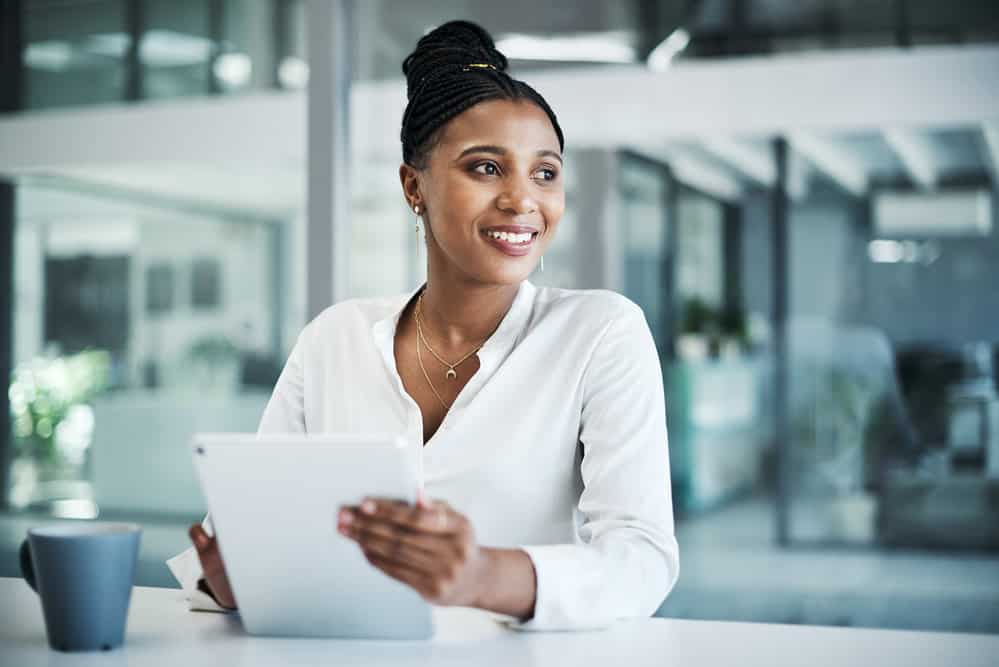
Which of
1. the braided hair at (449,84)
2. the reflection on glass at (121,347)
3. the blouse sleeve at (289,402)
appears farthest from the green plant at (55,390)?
the braided hair at (449,84)

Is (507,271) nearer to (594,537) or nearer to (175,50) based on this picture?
(594,537)

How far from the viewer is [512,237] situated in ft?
5.04

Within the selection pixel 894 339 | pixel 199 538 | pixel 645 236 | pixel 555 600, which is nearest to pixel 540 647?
pixel 555 600

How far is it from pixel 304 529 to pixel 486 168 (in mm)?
682

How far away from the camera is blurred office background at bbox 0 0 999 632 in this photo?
3716 mm

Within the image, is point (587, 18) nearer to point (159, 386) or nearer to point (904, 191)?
point (904, 191)

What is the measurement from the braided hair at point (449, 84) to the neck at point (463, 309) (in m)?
0.19

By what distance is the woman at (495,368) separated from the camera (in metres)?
1.36

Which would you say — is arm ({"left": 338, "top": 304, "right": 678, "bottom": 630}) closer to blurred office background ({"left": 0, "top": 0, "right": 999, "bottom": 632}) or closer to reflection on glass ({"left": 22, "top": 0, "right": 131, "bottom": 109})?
blurred office background ({"left": 0, "top": 0, "right": 999, "bottom": 632})

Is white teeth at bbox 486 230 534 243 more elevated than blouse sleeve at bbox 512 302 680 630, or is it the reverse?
white teeth at bbox 486 230 534 243

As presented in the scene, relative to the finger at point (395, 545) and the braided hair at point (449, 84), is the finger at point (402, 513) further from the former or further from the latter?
the braided hair at point (449, 84)

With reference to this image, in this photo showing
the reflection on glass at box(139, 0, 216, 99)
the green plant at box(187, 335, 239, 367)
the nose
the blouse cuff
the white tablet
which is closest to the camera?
the white tablet

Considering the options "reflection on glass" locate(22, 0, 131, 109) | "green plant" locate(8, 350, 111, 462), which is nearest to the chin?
"reflection on glass" locate(22, 0, 131, 109)

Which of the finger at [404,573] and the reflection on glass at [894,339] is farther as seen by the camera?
the reflection on glass at [894,339]
